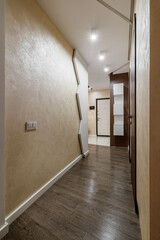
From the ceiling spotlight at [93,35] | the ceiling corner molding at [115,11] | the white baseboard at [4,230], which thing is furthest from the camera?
the ceiling spotlight at [93,35]

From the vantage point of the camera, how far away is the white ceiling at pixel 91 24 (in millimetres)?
1650

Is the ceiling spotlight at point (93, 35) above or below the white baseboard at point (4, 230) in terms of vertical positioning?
above

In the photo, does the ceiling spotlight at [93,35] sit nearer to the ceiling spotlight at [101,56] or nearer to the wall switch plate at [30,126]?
the ceiling spotlight at [101,56]

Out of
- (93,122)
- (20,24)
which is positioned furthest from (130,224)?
(93,122)

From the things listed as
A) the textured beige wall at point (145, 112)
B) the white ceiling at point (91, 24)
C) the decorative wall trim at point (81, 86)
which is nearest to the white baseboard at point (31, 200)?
the decorative wall trim at point (81, 86)

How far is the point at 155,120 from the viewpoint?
1.96 ft

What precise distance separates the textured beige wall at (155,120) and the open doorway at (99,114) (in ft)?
19.6

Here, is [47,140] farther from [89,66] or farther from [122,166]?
[89,66]

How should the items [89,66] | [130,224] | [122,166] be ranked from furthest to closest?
[89,66]
[122,166]
[130,224]

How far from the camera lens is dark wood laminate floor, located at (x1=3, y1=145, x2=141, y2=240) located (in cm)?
110

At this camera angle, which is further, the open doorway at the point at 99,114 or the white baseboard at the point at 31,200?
the open doorway at the point at 99,114

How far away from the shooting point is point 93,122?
6.84 metres

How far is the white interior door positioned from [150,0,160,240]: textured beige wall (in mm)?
5981

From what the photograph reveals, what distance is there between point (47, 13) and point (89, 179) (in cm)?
286
